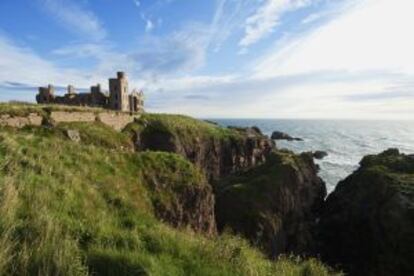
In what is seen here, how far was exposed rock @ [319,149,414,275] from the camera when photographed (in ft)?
99.0

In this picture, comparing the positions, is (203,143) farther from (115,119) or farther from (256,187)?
(256,187)

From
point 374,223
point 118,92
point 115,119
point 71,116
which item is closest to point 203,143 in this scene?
point 115,119

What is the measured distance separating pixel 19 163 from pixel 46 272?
24.0 ft

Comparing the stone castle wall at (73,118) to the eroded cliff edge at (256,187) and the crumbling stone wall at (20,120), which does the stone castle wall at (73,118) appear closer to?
the crumbling stone wall at (20,120)

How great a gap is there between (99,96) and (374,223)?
5626 cm

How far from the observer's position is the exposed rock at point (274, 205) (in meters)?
35.5

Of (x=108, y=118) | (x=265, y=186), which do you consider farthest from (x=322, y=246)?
(x=108, y=118)

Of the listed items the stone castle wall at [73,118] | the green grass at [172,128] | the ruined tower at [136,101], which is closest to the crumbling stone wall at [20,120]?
the stone castle wall at [73,118]

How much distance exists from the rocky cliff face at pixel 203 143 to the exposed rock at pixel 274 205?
10982 millimetres

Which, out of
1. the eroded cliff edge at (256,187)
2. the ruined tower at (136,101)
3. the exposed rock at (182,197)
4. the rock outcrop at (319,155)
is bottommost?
the rock outcrop at (319,155)

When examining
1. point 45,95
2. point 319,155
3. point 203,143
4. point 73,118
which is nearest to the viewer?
point 73,118

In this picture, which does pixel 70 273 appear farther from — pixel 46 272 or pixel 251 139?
pixel 251 139

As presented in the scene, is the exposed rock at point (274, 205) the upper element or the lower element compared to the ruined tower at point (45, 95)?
lower

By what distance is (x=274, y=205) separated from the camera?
128 feet
